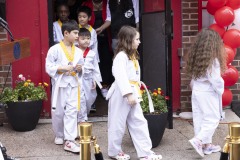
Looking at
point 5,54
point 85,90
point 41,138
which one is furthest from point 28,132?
point 5,54

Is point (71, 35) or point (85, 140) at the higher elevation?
point (71, 35)

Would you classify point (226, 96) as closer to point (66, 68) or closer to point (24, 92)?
point (66, 68)

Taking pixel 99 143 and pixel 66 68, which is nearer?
pixel 66 68

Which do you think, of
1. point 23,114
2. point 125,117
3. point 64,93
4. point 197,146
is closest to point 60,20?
point 23,114

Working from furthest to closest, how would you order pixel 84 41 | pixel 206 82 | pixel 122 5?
1. pixel 122 5
2. pixel 84 41
3. pixel 206 82

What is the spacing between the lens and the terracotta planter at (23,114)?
22.6 feet

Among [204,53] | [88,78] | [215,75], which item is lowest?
[88,78]

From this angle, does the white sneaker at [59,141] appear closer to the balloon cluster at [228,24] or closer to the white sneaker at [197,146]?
the white sneaker at [197,146]

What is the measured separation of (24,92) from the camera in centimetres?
701

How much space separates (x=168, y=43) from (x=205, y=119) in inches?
49.5

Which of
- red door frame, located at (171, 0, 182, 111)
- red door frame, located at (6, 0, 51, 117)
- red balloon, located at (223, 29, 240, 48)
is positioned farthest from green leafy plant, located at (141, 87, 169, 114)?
red door frame, located at (6, 0, 51, 117)

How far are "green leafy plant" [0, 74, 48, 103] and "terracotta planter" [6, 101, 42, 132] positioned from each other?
78 millimetres

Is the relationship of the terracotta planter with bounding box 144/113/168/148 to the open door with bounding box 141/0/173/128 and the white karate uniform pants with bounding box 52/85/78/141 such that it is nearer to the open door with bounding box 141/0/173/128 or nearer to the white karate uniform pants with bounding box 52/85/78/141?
the open door with bounding box 141/0/173/128

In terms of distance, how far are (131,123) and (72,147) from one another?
32.0 inches
